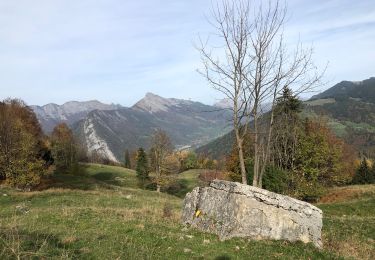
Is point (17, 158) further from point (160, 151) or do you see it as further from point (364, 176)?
point (364, 176)

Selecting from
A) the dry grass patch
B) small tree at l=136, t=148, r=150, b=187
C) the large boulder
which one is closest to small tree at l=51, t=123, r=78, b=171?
small tree at l=136, t=148, r=150, b=187

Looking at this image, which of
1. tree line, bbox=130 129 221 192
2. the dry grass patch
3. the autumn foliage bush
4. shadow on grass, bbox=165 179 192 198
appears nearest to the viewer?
the dry grass patch

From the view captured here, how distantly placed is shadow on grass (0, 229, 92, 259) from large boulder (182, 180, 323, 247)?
703cm

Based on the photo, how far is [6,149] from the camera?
52.3 metres

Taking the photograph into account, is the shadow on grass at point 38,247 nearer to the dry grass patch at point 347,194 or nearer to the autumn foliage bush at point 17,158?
the autumn foliage bush at point 17,158

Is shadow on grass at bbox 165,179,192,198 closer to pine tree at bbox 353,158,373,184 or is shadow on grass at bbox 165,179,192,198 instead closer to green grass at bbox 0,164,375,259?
pine tree at bbox 353,158,373,184

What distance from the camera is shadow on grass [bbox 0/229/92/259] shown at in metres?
10.3

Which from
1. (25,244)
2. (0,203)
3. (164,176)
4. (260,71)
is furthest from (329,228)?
(164,176)

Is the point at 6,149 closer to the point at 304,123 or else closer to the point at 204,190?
the point at 204,190

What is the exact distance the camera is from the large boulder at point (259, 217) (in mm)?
17391

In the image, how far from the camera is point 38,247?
1204 centimetres

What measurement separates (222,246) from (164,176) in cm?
6218

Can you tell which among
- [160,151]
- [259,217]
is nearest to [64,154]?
[160,151]

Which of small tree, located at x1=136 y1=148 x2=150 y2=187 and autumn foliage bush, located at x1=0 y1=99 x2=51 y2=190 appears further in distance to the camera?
small tree, located at x1=136 y1=148 x2=150 y2=187
